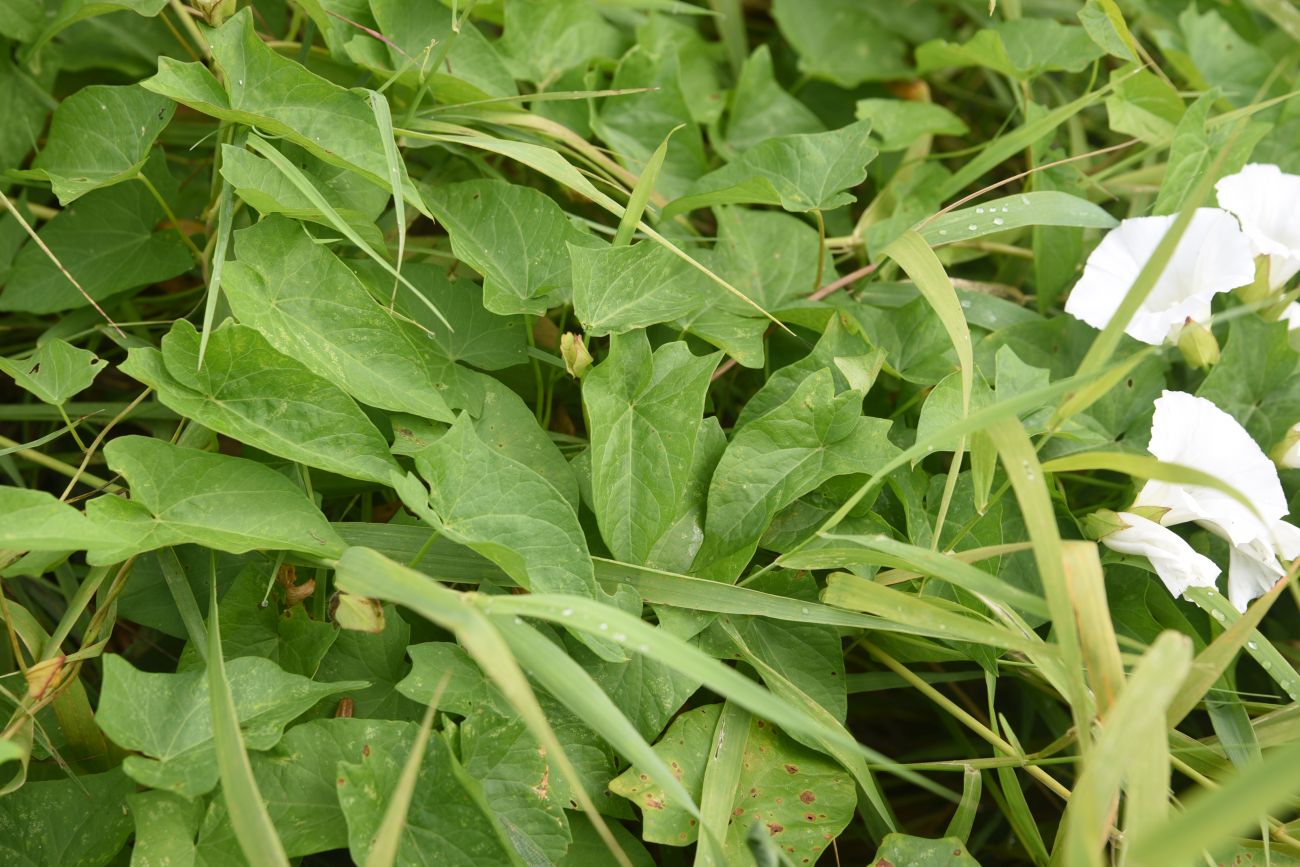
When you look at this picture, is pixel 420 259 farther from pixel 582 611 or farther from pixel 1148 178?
pixel 1148 178

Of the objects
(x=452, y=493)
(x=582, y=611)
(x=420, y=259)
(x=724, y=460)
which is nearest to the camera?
(x=582, y=611)

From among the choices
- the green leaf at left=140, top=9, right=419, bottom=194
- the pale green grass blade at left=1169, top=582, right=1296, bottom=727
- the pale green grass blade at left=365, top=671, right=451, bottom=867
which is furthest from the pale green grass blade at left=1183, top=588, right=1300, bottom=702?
the green leaf at left=140, top=9, right=419, bottom=194

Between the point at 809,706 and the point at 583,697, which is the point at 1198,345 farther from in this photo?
the point at 583,697

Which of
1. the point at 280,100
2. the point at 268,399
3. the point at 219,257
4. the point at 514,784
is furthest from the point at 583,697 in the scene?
the point at 280,100

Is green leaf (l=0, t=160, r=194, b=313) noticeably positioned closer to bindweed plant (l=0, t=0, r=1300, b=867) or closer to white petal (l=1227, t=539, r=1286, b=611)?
bindweed plant (l=0, t=0, r=1300, b=867)

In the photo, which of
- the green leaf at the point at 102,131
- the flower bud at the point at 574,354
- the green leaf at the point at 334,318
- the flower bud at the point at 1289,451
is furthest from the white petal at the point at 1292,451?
the green leaf at the point at 102,131

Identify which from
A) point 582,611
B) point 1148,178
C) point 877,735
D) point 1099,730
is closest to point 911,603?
point 1099,730
